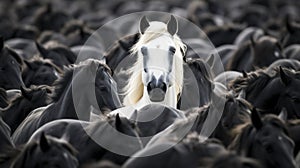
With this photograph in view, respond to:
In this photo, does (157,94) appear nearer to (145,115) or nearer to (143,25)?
(145,115)

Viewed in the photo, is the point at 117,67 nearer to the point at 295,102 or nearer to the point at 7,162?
the point at 295,102

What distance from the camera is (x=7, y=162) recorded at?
271 inches

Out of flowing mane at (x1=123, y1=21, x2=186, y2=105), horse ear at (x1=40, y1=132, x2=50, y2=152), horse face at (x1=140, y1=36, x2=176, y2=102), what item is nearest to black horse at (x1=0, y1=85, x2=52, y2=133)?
flowing mane at (x1=123, y1=21, x2=186, y2=105)

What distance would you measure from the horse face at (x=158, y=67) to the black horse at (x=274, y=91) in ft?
3.15

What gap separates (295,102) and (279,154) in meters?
2.42

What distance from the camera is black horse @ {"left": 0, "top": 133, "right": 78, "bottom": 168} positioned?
20.9 ft

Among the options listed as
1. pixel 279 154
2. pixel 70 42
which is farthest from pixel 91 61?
pixel 70 42

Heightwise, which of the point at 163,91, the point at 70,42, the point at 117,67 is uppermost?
the point at 163,91

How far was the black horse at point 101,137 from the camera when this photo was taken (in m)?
7.10

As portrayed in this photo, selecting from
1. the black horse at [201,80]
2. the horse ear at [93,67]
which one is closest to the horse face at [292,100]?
the black horse at [201,80]

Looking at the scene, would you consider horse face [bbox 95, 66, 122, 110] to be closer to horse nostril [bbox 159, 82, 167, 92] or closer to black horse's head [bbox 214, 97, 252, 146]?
horse nostril [bbox 159, 82, 167, 92]

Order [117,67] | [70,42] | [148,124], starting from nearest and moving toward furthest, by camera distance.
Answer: [148,124] → [117,67] → [70,42]

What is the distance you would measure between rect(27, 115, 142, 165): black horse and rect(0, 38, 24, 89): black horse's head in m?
3.60

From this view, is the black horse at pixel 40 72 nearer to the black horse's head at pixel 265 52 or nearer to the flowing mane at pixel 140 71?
the flowing mane at pixel 140 71
